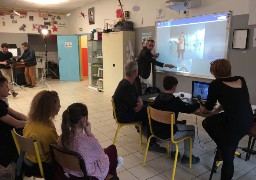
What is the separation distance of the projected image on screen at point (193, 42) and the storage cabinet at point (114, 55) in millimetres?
945

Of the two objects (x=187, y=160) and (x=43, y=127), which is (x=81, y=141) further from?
(x=187, y=160)

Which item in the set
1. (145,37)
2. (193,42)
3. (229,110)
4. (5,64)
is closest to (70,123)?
(229,110)

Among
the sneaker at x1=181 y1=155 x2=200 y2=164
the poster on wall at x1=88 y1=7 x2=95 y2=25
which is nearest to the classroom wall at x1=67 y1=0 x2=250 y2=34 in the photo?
the poster on wall at x1=88 y1=7 x2=95 y2=25

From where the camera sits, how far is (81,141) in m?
1.48

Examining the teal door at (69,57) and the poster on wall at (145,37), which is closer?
the poster on wall at (145,37)

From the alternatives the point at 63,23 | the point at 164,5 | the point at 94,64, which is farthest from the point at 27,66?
the point at 164,5

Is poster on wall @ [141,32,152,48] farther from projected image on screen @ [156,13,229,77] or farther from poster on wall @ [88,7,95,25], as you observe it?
poster on wall @ [88,7,95,25]

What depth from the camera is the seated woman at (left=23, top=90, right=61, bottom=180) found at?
1.65 metres

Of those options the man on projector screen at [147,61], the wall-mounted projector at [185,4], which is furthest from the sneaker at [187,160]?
the wall-mounted projector at [185,4]

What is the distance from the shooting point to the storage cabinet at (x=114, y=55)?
18.5 feet

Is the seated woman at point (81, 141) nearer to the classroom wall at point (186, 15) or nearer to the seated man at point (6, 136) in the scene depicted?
the seated man at point (6, 136)

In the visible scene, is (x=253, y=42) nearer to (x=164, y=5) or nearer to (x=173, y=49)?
(x=173, y=49)

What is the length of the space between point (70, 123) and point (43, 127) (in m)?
0.29

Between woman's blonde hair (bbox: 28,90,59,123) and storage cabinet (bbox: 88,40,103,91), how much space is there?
203 inches
